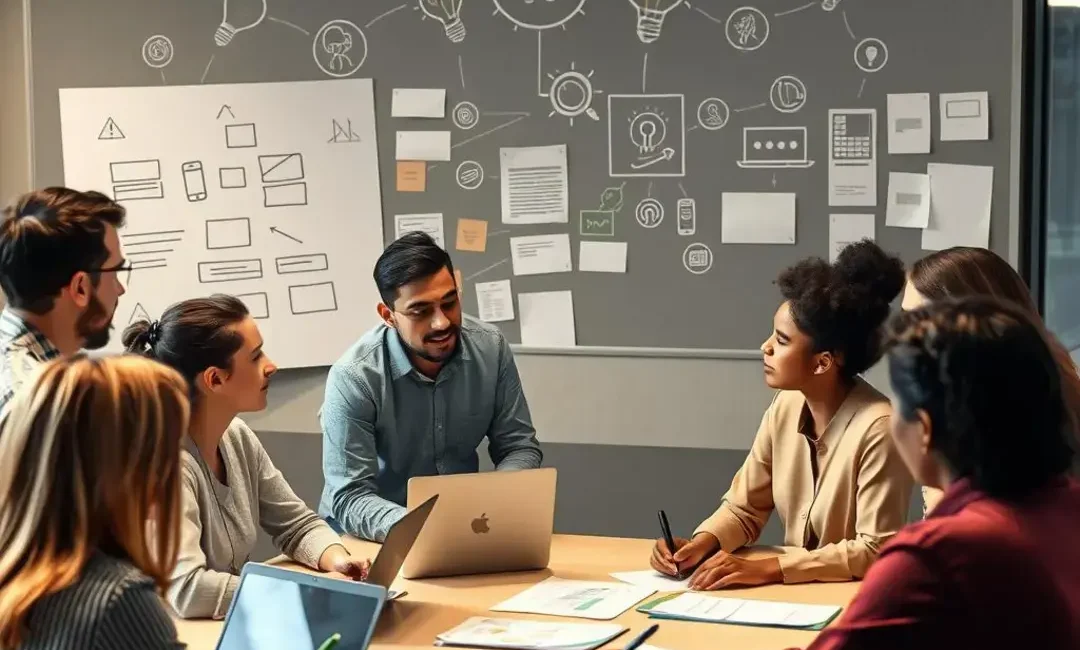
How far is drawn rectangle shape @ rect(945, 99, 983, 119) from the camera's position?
3592mm

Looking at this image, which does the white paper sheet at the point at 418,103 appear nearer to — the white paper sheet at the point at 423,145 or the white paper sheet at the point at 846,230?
the white paper sheet at the point at 423,145

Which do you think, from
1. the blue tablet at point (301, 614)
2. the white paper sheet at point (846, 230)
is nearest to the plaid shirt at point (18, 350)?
the blue tablet at point (301, 614)

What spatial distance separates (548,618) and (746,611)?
36cm

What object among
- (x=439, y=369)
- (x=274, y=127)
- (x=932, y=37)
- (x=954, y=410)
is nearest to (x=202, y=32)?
(x=274, y=127)

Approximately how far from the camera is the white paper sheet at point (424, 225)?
4.04 meters

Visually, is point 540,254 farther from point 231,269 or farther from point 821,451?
point 821,451

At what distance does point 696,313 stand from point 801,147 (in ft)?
1.96

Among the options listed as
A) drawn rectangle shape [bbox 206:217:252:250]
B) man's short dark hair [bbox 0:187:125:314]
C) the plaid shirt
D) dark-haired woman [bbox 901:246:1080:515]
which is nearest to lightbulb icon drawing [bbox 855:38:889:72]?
dark-haired woman [bbox 901:246:1080:515]

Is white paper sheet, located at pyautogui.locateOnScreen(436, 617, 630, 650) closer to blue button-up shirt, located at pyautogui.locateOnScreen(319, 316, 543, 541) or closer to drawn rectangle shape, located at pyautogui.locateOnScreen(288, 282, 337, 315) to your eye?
blue button-up shirt, located at pyautogui.locateOnScreen(319, 316, 543, 541)

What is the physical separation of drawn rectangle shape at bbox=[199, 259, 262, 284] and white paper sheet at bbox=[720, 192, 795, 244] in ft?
5.15

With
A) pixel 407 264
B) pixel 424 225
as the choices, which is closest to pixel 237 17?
pixel 424 225

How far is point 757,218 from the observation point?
12.4ft

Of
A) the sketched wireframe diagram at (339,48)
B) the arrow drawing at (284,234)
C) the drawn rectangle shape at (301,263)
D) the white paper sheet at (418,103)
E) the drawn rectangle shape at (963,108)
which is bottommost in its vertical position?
the drawn rectangle shape at (301,263)

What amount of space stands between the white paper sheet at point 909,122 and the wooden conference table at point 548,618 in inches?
59.8
